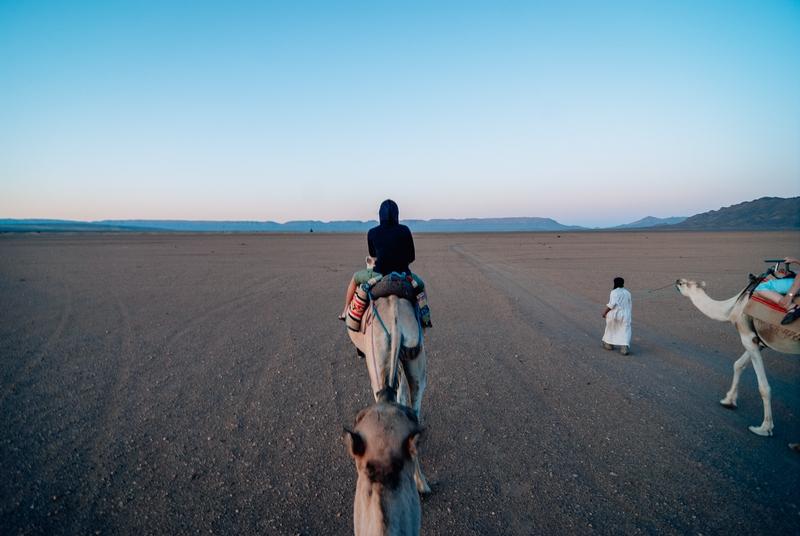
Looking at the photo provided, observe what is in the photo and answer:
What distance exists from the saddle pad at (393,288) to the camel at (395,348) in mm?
44

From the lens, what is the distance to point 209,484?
417 centimetres

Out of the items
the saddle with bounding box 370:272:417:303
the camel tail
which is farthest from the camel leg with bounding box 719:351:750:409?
the camel tail

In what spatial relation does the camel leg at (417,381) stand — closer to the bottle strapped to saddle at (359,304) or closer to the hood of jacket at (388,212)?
the bottle strapped to saddle at (359,304)

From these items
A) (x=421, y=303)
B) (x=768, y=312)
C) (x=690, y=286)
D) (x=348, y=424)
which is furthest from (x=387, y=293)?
(x=690, y=286)

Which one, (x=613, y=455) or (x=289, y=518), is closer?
(x=289, y=518)

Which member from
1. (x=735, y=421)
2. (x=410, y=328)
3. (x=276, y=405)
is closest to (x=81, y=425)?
(x=276, y=405)

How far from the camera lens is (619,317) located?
8156 millimetres

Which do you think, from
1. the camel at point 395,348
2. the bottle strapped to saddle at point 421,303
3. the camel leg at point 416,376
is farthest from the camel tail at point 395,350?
the bottle strapped to saddle at point 421,303

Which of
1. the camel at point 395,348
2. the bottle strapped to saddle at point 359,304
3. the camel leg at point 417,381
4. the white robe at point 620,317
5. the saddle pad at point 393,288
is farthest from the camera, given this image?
the white robe at point 620,317

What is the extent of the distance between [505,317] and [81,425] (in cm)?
957

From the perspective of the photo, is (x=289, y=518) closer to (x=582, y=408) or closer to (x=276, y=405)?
(x=276, y=405)

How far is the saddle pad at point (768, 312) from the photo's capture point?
4.83 meters

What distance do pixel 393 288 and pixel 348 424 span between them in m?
2.41

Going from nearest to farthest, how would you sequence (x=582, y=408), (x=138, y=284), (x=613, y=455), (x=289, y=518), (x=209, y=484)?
(x=289, y=518) < (x=209, y=484) < (x=613, y=455) < (x=582, y=408) < (x=138, y=284)
